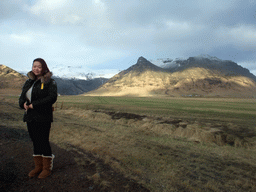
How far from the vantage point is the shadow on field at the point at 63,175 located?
3.49 m

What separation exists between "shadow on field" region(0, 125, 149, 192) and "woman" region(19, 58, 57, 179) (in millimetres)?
265

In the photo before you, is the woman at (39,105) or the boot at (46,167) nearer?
the woman at (39,105)

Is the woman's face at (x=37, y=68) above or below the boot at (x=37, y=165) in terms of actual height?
above

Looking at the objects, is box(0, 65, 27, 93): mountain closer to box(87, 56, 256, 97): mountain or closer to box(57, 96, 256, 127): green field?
A: box(87, 56, 256, 97): mountain

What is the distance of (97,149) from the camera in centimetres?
643

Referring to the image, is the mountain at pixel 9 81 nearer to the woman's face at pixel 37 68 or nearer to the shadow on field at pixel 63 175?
the shadow on field at pixel 63 175

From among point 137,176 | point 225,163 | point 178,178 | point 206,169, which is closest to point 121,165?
point 137,176

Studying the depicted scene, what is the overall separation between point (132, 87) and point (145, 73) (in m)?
31.2

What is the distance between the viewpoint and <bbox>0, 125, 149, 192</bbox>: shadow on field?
349 centimetres

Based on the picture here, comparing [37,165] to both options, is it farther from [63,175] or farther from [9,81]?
[9,81]

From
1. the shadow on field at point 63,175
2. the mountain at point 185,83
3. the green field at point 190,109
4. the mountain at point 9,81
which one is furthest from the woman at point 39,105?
the mountain at point 185,83

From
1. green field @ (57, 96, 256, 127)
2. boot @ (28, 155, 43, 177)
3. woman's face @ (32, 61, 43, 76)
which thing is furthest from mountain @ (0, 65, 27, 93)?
woman's face @ (32, 61, 43, 76)

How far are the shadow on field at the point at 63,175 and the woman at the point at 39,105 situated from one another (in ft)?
0.87

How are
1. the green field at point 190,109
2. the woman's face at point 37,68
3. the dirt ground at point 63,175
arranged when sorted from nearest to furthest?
the dirt ground at point 63,175 → the woman's face at point 37,68 → the green field at point 190,109
